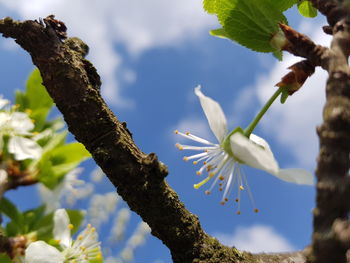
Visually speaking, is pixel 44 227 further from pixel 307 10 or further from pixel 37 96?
pixel 307 10

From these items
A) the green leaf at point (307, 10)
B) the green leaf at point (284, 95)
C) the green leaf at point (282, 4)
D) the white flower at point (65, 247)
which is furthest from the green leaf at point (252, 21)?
the white flower at point (65, 247)

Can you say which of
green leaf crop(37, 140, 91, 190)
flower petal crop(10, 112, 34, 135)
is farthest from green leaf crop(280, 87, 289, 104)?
flower petal crop(10, 112, 34, 135)

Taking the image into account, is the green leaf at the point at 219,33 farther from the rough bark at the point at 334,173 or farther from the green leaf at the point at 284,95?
the rough bark at the point at 334,173

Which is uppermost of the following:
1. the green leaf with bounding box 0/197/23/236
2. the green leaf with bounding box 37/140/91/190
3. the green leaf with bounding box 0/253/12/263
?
the green leaf with bounding box 37/140/91/190

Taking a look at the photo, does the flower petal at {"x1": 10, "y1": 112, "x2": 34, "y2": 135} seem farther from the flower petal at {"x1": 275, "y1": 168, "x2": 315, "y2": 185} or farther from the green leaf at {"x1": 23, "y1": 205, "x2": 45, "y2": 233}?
the flower petal at {"x1": 275, "y1": 168, "x2": 315, "y2": 185}

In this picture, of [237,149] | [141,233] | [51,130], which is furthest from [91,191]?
[237,149]

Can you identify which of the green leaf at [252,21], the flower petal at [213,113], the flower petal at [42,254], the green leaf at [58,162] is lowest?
the flower petal at [42,254]
